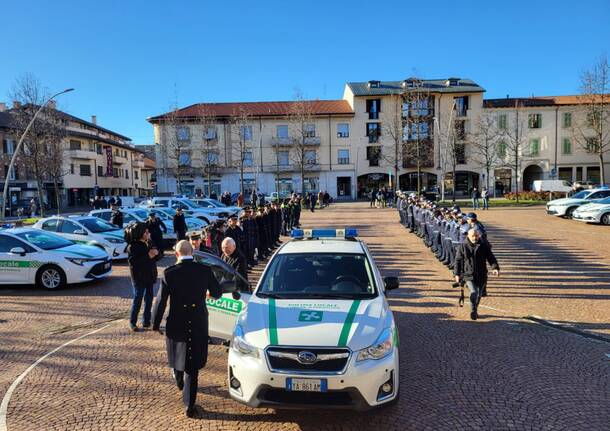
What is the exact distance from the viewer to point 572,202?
24703mm

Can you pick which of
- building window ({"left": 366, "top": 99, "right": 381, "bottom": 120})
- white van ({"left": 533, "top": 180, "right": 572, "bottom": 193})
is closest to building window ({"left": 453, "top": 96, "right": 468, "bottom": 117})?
building window ({"left": 366, "top": 99, "right": 381, "bottom": 120})

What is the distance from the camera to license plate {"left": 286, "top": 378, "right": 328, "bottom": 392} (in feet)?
12.2

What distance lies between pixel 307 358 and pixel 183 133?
53391 mm

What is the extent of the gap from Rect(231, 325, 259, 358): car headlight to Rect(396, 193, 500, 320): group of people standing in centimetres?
457

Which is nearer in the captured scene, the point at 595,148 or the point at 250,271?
the point at 250,271

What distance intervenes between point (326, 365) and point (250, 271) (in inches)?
329

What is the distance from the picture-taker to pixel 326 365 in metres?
3.83

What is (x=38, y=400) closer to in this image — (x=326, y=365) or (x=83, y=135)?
(x=326, y=365)

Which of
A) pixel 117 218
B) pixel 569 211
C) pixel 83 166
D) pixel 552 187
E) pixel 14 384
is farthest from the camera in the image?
pixel 83 166

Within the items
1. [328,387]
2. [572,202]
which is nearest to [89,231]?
[328,387]

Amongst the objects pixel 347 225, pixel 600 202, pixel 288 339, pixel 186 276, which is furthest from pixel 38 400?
pixel 600 202

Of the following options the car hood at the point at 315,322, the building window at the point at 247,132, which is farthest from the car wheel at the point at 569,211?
the building window at the point at 247,132

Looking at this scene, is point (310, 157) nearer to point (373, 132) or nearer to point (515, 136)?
point (373, 132)

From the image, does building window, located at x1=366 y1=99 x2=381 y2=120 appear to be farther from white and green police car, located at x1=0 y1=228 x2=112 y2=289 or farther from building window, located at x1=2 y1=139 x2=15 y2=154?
white and green police car, located at x1=0 y1=228 x2=112 y2=289
